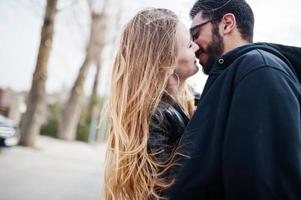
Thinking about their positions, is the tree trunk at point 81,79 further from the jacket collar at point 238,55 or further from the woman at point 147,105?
the jacket collar at point 238,55

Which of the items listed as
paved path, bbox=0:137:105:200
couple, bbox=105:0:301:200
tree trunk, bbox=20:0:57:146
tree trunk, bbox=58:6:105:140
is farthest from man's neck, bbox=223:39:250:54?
tree trunk, bbox=58:6:105:140

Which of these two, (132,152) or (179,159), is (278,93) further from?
(132,152)

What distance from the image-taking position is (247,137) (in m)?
1.48

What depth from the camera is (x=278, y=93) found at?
1.50 m

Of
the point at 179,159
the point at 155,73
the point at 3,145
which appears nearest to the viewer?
the point at 179,159

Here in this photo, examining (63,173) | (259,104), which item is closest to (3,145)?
(63,173)

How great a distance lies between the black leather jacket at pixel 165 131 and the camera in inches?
77.4

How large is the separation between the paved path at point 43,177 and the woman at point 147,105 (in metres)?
5.24

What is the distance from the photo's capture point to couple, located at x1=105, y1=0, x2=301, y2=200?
4.80 ft

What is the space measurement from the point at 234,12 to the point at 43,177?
7.73 m

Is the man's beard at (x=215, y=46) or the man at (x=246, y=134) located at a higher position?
the man's beard at (x=215, y=46)

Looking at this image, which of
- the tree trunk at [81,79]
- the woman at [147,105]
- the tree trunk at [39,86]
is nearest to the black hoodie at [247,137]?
the woman at [147,105]

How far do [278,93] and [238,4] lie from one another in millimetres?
1166

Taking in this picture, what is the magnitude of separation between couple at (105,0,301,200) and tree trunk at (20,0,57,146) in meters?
11.7
